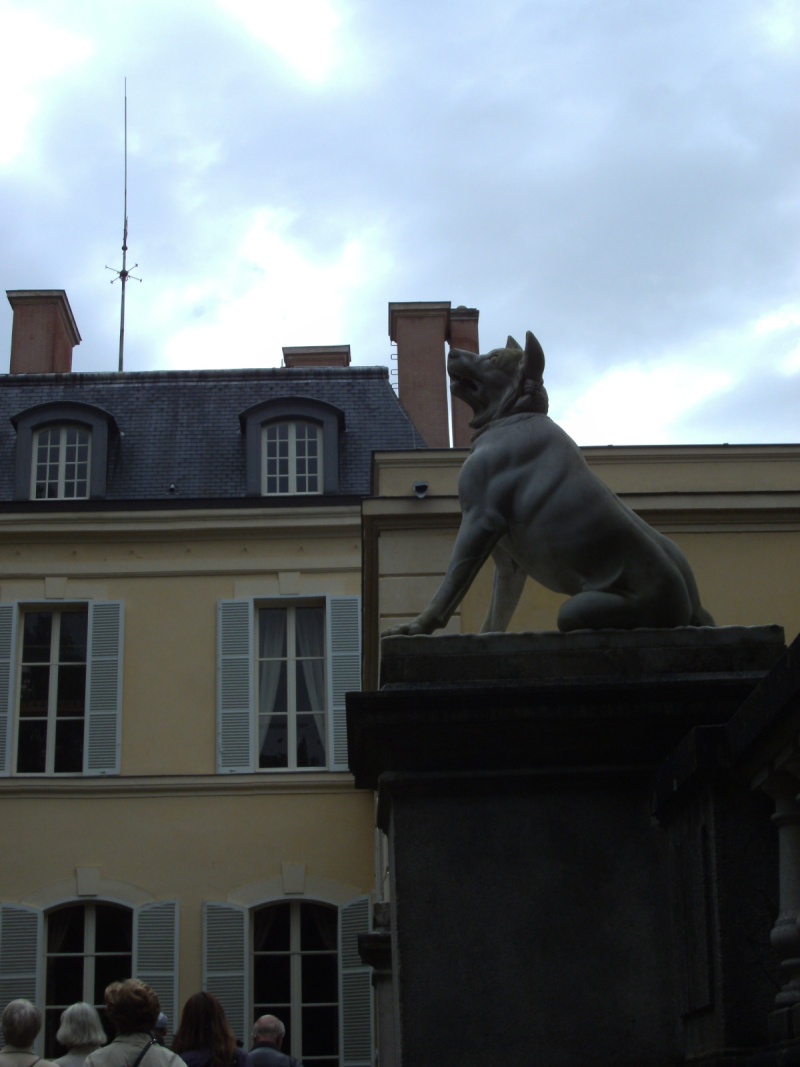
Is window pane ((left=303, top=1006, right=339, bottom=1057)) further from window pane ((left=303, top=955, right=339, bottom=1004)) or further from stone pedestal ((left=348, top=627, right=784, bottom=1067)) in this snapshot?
stone pedestal ((left=348, top=627, right=784, bottom=1067))

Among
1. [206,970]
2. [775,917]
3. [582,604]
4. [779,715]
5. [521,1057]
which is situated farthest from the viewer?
[206,970]

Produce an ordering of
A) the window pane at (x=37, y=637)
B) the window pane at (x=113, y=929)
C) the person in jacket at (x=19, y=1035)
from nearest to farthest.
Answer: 1. the person in jacket at (x=19, y=1035)
2. the window pane at (x=113, y=929)
3. the window pane at (x=37, y=637)

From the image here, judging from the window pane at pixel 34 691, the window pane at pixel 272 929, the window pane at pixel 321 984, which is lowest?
the window pane at pixel 321 984

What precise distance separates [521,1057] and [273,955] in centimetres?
1438

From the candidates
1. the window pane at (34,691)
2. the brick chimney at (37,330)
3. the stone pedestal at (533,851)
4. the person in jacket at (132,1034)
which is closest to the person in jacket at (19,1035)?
the person in jacket at (132,1034)

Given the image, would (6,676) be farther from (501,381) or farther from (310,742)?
(501,381)

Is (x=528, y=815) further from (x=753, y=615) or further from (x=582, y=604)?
(x=753, y=615)

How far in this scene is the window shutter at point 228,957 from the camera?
17453mm

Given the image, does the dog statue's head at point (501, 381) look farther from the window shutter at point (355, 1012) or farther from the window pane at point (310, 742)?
the window pane at point (310, 742)

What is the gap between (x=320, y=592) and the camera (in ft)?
63.5

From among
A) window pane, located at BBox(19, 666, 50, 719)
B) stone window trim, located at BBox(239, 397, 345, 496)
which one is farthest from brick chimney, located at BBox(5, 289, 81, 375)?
window pane, located at BBox(19, 666, 50, 719)

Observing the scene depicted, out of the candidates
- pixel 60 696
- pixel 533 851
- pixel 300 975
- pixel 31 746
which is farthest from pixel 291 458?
pixel 533 851

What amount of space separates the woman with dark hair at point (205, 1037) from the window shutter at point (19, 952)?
1297 cm

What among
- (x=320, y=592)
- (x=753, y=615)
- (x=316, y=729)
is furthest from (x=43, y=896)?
(x=753, y=615)
